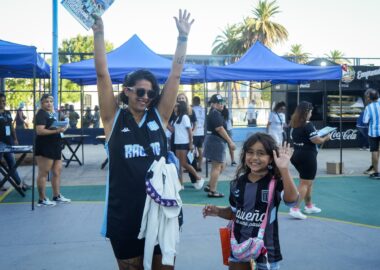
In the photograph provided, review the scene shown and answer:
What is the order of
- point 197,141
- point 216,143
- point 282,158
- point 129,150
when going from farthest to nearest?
1. point 197,141
2. point 216,143
3. point 282,158
4. point 129,150

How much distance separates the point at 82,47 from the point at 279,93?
99.3 ft

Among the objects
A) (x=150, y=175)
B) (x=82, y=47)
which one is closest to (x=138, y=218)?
(x=150, y=175)

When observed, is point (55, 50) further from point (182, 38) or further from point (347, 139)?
point (347, 139)

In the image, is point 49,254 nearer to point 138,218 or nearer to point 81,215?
point 81,215

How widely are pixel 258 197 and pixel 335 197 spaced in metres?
5.19

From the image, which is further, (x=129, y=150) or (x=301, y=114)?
(x=301, y=114)

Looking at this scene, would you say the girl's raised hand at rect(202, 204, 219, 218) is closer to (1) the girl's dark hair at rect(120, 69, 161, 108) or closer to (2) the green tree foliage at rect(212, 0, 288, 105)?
(1) the girl's dark hair at rect(120, 69, 161, 108)

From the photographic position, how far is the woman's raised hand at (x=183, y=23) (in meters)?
2.50

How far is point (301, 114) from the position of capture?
5660mm

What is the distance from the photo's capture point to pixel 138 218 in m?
2.21

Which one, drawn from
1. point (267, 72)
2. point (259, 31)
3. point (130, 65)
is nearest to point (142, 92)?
point (130, 65)

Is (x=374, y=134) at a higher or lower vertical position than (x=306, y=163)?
higher

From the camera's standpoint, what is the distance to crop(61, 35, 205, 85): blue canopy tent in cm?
967

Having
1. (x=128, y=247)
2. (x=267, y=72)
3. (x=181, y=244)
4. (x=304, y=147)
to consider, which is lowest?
(x=181, y=244)
